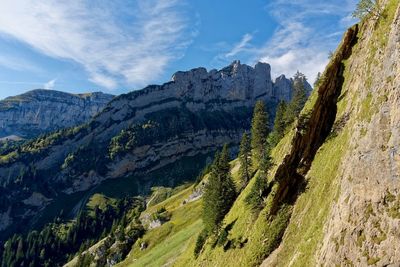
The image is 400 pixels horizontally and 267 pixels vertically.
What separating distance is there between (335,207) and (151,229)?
118644mm

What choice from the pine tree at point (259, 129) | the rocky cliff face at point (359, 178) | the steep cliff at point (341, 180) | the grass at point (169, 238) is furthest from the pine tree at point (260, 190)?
the grass at point (169, 238)

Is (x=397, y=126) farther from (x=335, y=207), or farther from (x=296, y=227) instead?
(x=296, y=227)

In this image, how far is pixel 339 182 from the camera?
1515 inches

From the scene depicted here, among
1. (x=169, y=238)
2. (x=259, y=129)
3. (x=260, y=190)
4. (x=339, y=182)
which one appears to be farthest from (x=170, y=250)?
(x=339, y=182)

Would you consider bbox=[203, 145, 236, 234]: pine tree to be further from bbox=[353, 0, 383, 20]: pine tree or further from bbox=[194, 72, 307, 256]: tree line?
bbox=[353, 0, 383, 20]: pine tree

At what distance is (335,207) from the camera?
116 ft

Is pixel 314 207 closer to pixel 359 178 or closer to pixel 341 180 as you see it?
pixel 341 180

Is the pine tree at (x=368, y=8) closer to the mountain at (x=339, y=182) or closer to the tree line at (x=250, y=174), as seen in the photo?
the mountain at (x=339, y=182)

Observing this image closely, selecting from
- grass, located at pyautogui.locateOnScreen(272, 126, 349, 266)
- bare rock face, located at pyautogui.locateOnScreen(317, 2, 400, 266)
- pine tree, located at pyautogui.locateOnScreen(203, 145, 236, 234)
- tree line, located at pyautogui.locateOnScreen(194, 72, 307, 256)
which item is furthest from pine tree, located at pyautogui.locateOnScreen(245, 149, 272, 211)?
bare rock face, located at pyautogui.locateOnScreen(317, 2, 400, 266)

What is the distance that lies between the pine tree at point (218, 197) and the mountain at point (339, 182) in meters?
1.97

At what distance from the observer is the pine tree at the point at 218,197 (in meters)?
73.0

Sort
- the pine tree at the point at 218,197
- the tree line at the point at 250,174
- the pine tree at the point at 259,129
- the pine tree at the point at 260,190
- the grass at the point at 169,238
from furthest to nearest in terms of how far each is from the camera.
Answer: the grass at the point at 169,238 < the pine tree at the point at 259,129 < the pine tree at the point at 218,197 < the tree line at the point at 250,174 < the pine tree at the point at 260,190

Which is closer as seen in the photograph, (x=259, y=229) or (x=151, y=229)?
(x=259, y=229)

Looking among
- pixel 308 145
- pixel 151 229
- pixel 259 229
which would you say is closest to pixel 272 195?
pixel 259 229
